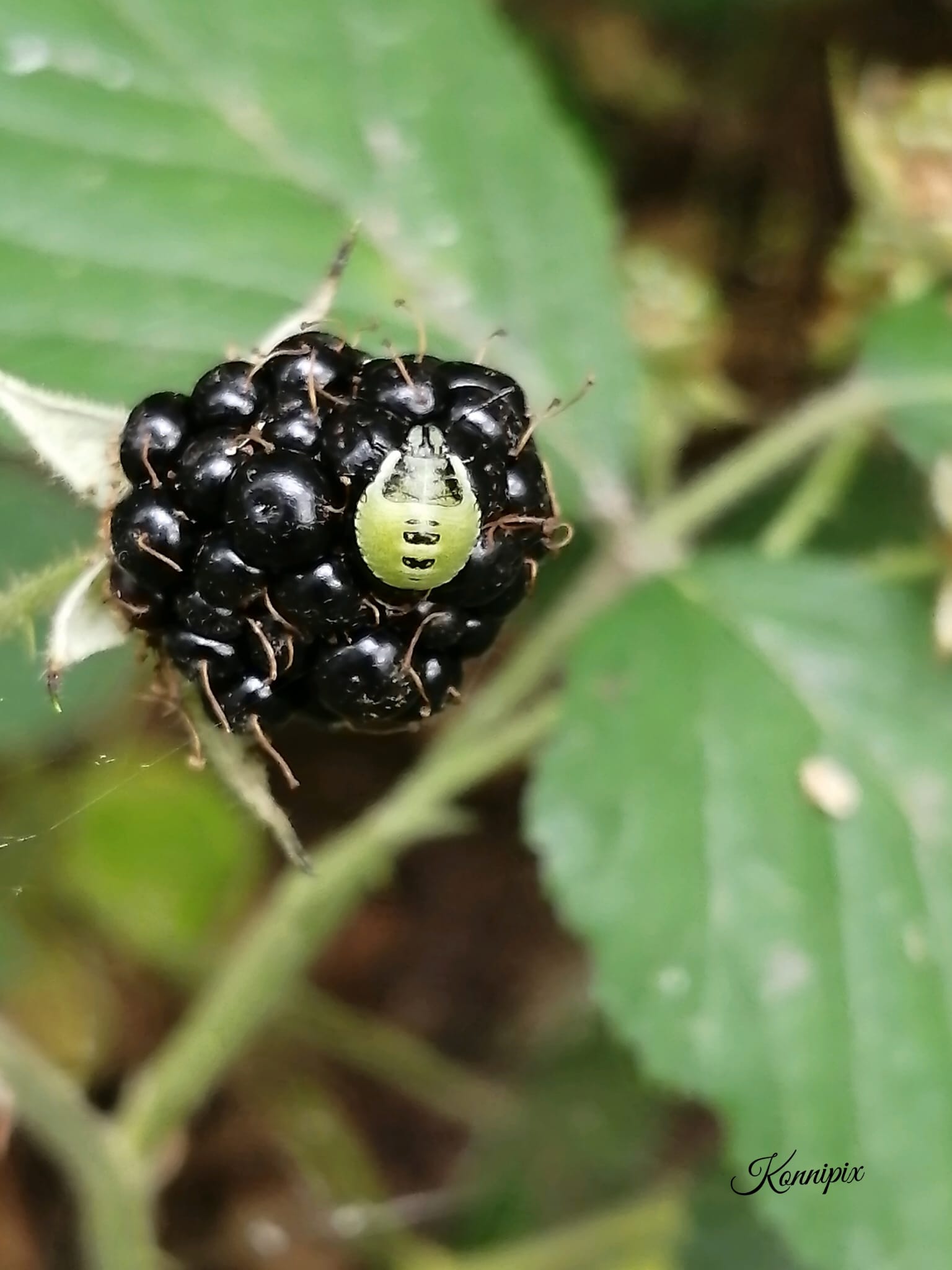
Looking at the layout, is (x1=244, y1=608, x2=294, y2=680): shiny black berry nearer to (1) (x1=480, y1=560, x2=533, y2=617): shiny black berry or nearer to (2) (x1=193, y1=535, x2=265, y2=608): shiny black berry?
(2) (x1=193, y1=535, x2=265, y2=608): shiny black berry

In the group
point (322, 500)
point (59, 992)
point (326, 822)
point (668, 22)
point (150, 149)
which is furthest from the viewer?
point (668, 22)

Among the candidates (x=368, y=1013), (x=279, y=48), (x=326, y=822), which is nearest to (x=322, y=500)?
(x=279, y=48)

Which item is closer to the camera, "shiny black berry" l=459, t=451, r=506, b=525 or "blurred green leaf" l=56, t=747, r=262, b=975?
"shiny black berry" l=459, t=451, r=506, b=525

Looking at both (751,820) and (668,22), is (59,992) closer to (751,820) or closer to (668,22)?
(751,820)

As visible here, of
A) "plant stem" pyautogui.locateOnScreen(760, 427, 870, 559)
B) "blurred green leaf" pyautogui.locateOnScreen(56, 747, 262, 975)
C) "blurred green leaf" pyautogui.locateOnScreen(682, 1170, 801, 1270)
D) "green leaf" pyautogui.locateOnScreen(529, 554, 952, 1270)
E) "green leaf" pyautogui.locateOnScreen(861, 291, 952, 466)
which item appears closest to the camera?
"green leaf" pyautogui.locateOnScreen(529, 554, 952, 1270)
